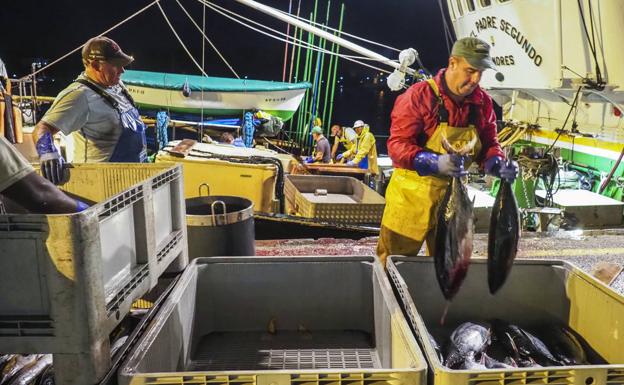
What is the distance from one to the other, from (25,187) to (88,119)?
80.5 inches

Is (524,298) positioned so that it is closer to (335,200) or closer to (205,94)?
(335,200)

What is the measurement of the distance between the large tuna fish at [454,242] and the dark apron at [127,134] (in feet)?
8.51

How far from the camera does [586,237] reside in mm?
5195

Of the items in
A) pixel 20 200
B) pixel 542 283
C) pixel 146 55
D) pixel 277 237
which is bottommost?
pixel 277 237

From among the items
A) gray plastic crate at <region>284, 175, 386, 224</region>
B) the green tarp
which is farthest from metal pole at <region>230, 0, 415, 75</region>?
the green tarp

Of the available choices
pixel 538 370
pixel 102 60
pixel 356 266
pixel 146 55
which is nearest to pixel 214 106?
pixel 102 60

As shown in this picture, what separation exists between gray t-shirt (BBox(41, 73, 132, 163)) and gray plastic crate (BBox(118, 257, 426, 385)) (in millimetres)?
1665

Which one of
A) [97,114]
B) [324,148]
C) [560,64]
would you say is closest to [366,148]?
[324,148]

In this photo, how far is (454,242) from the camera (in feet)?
7.66

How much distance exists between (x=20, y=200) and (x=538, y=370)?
1.88 m

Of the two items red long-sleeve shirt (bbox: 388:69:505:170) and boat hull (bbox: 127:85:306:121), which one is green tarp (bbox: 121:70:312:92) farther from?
red long-sleeve shirt (bbox: 388:69:505:170)

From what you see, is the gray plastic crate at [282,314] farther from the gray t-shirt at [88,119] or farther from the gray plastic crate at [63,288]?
the gray t-shirt at [88,119]

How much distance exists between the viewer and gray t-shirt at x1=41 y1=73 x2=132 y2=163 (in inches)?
132

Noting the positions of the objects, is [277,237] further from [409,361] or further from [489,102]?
[409,361]
